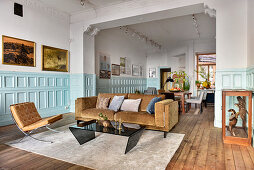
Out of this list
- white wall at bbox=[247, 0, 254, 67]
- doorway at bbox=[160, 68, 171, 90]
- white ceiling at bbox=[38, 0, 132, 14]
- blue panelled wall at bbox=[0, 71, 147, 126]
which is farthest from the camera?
doorway at bbox=[160, 68, 171, 90]

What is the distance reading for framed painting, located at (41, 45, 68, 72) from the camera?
5.60 metres

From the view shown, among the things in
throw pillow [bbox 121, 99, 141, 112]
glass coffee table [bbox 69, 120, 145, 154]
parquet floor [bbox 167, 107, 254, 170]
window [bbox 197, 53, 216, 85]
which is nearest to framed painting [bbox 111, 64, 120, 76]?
throw pillow [bbox 121, 99, 141, 112]

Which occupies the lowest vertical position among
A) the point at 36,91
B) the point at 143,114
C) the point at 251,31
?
the point at 143,114

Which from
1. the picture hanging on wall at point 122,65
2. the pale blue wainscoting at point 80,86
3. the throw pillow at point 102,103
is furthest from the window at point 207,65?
the throw pillow at point 102,103

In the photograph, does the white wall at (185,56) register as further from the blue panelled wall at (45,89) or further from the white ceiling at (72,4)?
the white ceiling at (72,4)

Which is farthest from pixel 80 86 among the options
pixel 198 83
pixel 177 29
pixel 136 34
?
pixel 198 83

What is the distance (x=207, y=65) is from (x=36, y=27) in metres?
9.55

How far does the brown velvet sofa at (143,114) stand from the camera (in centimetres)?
338

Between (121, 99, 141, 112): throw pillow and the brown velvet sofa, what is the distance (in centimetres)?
15

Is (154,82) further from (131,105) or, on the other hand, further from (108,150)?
(108,150)

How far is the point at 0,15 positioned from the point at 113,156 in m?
4.68

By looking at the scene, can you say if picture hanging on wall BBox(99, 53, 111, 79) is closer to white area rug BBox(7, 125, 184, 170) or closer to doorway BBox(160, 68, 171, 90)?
white area rug BBox(7, 125, 184, 170)

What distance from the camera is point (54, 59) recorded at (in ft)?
19.4

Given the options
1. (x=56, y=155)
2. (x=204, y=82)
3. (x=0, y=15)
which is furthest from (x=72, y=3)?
(x=204, y=82)
